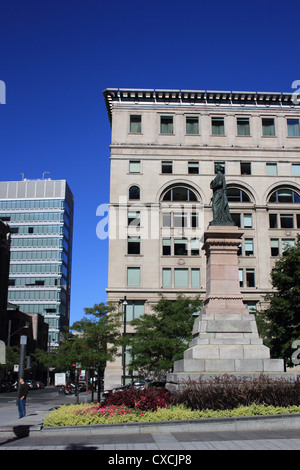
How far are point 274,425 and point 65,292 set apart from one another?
4521 inches

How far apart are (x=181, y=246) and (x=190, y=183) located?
24.8 ft

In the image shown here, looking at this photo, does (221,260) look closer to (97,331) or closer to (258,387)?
(258,387)

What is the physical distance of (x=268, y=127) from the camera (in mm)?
59438

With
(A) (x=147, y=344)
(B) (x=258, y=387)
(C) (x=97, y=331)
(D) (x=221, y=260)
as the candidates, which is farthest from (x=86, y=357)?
(B) (x=258, y=387)

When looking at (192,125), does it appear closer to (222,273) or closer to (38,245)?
(222,273)

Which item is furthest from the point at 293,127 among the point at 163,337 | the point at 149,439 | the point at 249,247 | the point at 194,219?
the point at 149,439

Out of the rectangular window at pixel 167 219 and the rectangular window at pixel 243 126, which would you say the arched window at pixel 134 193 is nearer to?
the rectangular window at pixel 167 219

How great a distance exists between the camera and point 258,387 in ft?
49.2

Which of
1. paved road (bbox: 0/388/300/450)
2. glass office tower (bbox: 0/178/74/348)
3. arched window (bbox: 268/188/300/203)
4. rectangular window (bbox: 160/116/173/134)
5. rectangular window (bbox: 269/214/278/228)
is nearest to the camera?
paved road (bbox: 0/388/300/450)

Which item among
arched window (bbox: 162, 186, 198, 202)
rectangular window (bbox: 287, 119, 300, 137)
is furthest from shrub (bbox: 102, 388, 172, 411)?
rectangular window (bbox: 287, 119, 300, 137)

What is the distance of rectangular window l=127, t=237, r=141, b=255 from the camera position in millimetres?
55250

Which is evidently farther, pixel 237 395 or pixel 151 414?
pixel 237 395

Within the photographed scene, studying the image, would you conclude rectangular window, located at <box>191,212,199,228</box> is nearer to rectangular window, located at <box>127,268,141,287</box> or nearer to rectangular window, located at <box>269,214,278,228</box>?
rectangular window, located at <box>127,268,141,287</box>

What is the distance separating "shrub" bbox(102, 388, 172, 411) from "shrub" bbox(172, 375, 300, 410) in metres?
0.48
